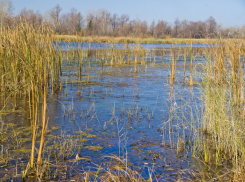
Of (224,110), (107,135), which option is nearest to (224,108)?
(224,110)

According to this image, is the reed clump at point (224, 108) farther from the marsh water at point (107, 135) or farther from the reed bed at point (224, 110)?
the marsh water at point (107, 135)

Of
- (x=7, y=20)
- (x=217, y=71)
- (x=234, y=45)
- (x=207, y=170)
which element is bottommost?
(x=207, y=170)

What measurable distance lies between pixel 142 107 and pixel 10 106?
8.90ft

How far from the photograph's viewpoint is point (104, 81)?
9547 mm

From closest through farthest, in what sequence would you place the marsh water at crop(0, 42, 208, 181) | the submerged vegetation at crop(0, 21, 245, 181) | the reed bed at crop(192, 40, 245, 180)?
the submerged vegetation at crop(0, 21, 245, 181)
the marsh water at crop(0, 42, 208, 181)
the reed bed at crop(192, 40, 245, 180)

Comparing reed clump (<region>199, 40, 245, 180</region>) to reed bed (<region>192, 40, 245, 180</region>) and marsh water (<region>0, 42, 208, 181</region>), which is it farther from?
marsh water (<region>0, 42, 208, 181</region>)

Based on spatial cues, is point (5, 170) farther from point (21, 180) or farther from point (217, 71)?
point (217, 71)

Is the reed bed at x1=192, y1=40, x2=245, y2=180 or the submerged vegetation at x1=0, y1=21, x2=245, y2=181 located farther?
the reed bed at x1=192, y1=40, x2=245, y2=180

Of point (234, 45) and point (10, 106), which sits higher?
point (234, 45)

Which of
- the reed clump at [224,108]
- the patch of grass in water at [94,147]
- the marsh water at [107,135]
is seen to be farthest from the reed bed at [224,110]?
the patch of grass in water at [94,147]

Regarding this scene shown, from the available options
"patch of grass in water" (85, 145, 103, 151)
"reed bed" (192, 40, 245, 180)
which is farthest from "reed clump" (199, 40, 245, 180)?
"patch of grass in water" (85, 145, 103, 151)

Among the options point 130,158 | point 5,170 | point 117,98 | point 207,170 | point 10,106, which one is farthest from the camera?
point 117,98

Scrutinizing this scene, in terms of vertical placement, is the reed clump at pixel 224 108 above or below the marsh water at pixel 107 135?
above

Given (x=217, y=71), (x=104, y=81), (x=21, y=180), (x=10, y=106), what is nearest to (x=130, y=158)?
(x=21, y=180)
